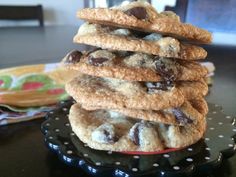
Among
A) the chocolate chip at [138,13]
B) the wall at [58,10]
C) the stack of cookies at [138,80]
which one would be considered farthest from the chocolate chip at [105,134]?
the wall at [58,10]

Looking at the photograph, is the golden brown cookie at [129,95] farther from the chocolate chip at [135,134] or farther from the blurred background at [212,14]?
the blurred background at [212,14]

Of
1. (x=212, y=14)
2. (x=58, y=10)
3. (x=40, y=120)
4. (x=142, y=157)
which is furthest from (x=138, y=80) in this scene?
(x=58, y=10)

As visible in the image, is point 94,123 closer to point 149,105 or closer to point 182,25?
point 149,105

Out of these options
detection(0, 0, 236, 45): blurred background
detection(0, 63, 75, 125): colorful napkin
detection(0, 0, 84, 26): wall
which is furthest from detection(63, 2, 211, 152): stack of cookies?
detection(0, 0, 84, 26): wall

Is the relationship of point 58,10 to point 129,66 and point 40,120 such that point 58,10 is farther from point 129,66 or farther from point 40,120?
point 129,66

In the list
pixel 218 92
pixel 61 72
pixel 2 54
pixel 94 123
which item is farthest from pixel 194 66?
pixel 2 54

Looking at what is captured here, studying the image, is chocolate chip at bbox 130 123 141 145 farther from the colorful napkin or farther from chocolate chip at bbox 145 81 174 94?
the colorful napkin
